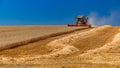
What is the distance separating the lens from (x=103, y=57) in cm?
1977

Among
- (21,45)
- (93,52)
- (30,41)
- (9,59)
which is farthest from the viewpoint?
(30,41)

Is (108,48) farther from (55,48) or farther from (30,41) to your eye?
(30,41)

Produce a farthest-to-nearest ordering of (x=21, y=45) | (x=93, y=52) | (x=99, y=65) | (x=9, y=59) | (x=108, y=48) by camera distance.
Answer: (x=21, y=45) < (x=108, y=48) < (x=93, y=52) < (x=9, y=59) < (x=99, y=65)

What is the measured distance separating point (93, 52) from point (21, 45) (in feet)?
23.3

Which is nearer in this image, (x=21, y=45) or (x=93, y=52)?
(x=93, y=52)

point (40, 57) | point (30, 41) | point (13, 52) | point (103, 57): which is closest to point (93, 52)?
point (103, 57)

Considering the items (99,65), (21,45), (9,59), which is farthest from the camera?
(21,45)

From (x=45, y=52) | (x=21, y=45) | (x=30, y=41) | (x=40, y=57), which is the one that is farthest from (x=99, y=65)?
(x=30, y=41)

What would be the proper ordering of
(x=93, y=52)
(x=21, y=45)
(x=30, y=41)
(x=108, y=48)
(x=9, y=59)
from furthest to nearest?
1. (x=30, y=41)
2. (x=21, y=45)
3. (x=108, y=48)
4. (x=93, y=52)
5. (x=9, y=59)

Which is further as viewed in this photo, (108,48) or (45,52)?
(108,48)

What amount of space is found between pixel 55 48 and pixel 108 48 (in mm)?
3889

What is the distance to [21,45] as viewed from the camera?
87.1ft

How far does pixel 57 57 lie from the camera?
65.6 feet

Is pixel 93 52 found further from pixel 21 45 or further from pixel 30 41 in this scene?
pixel 30 41
